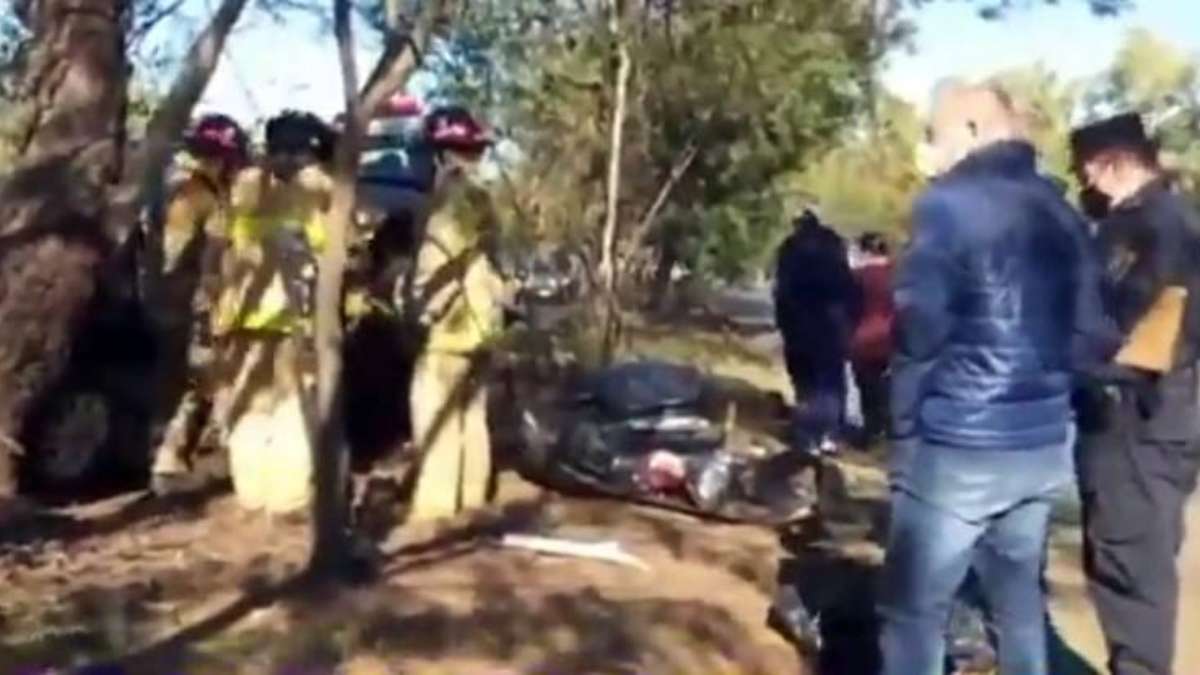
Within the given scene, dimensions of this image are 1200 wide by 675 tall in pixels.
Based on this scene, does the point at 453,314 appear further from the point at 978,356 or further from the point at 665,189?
the point at 665,189

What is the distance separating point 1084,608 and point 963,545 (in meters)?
3.75

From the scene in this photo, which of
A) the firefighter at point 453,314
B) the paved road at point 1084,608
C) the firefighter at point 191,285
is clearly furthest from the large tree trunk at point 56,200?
the paved road at point 1084,608

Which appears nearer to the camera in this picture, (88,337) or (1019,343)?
(1019,343)

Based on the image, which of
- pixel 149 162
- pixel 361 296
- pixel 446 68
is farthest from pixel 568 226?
pixel 149 162

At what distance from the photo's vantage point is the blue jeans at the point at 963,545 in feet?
23.1

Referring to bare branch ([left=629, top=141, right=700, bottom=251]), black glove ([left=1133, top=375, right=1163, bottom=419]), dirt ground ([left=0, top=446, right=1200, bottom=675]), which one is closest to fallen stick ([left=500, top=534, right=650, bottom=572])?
dirt ground ([left=0, top=446, right=1200, bottom=675])

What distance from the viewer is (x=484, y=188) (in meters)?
11.1

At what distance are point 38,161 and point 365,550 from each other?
2310mm

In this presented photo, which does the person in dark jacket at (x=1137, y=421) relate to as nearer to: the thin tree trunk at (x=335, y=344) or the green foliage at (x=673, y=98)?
the thin tree trunk at (x=335, y=344)

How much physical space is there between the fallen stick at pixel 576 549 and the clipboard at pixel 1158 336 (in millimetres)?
2846

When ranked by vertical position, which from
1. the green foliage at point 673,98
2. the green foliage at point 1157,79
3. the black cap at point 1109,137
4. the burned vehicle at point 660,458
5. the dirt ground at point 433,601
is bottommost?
the dirt ground at point 433,601

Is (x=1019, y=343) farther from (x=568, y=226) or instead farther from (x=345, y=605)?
(x=568, y=226)

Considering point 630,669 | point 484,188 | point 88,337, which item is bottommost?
point 630,669

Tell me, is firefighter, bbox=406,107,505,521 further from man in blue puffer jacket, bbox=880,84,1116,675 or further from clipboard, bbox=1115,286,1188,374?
man in blue puffer jacket, bbox=880,84,1116,675
